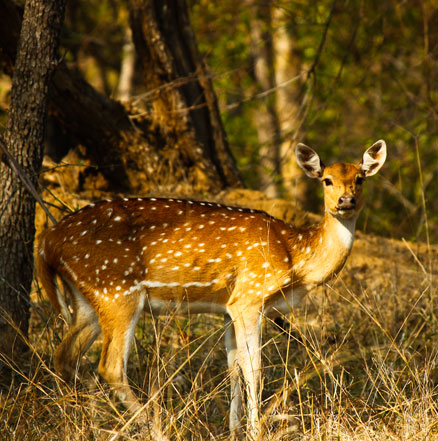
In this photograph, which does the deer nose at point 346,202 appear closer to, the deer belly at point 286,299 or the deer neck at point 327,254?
the deer neck at point 327,254

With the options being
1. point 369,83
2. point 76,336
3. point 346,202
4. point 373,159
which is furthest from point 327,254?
point 369,83

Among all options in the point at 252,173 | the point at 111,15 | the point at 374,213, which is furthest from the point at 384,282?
the point at 111,15

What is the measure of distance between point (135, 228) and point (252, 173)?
9.91 meters

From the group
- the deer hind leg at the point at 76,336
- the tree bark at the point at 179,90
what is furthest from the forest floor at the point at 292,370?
the tree bark at the point at 179,90

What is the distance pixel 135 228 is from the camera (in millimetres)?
4965

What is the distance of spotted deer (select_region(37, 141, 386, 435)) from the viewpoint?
479 centimetres

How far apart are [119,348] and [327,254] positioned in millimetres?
1671

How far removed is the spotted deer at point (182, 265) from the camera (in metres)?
4.79

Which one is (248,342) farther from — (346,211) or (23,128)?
(23,128)

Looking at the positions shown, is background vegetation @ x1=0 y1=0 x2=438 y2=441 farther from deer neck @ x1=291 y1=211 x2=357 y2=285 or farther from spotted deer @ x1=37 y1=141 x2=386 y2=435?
deer neck @ x1=291 y1=211 x2=357 y2=285

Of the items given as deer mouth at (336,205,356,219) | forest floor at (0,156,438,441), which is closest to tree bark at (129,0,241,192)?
forest floor at (0,156,438,441)

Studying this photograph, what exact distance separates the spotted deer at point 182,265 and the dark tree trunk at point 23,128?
19.3 inches

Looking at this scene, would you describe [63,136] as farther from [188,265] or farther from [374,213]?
[374,213]

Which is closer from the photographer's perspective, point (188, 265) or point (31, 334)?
point (188, 265)
